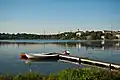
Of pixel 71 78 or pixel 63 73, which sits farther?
pixel 63 73

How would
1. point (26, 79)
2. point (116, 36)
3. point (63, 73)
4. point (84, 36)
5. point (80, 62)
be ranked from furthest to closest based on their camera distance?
1. point (84, 36)
2. point (116, 36)
3. point (80, 62)
4. point (26, 79)
5. point (63, 73)

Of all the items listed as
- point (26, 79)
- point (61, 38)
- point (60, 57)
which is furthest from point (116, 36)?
point (26, 79)

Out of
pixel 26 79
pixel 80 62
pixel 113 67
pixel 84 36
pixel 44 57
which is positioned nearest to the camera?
pixel 26 79

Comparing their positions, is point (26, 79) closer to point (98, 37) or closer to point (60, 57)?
point (60, 57)

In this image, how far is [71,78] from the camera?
719 centimetres

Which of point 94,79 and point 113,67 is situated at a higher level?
point 94,79

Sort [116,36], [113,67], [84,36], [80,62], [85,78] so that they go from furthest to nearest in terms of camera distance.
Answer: [84,36]
[116,36]
[80,62]
[113,67]
[85,78]

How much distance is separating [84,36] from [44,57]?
112717 mm

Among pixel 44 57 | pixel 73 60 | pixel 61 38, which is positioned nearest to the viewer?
pixel 73 60

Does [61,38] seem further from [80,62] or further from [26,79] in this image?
[26,79]

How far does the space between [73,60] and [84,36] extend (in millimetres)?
115369

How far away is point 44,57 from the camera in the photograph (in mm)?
34469

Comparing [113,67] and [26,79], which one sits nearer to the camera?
[26,79]

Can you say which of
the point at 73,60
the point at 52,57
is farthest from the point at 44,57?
the point at 73,60
